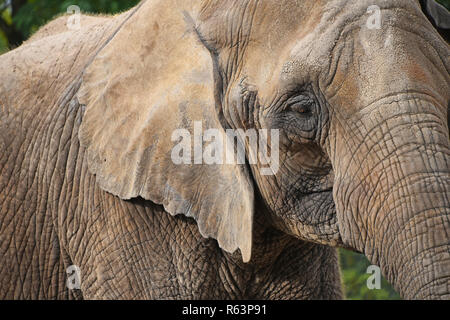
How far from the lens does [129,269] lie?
4.06 meters

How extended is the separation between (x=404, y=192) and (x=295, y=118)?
0.57m

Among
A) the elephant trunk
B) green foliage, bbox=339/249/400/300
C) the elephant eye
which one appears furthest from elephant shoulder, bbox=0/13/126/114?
green foliage, bbox=339/249/400/300

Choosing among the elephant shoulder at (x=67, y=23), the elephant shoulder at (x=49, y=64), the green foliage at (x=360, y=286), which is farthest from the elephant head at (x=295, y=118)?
the green foliage at (x=360, y=286)

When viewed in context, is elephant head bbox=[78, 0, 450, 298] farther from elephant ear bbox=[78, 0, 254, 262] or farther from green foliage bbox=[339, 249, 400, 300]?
green foliage bbox=[339, 249, 400, 300]

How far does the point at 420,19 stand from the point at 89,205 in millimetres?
1708

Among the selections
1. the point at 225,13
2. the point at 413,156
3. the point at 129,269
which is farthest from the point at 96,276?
the point at 413,156

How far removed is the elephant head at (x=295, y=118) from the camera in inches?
123

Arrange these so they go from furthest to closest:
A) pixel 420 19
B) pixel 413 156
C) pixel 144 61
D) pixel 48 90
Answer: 1. pixel 48 90
2. pixel 144 61
3. pixel 420 19
4. pixel 413 156

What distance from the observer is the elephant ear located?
3.71m

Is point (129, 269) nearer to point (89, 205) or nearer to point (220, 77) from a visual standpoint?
point (89, 205)

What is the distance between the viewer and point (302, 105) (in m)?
3.44

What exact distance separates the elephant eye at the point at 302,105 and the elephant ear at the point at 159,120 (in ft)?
1.17

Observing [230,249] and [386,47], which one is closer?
[386,47]

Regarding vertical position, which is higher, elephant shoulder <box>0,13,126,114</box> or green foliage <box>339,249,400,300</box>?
elephant shoulder <box>0,13,126,114</box>
